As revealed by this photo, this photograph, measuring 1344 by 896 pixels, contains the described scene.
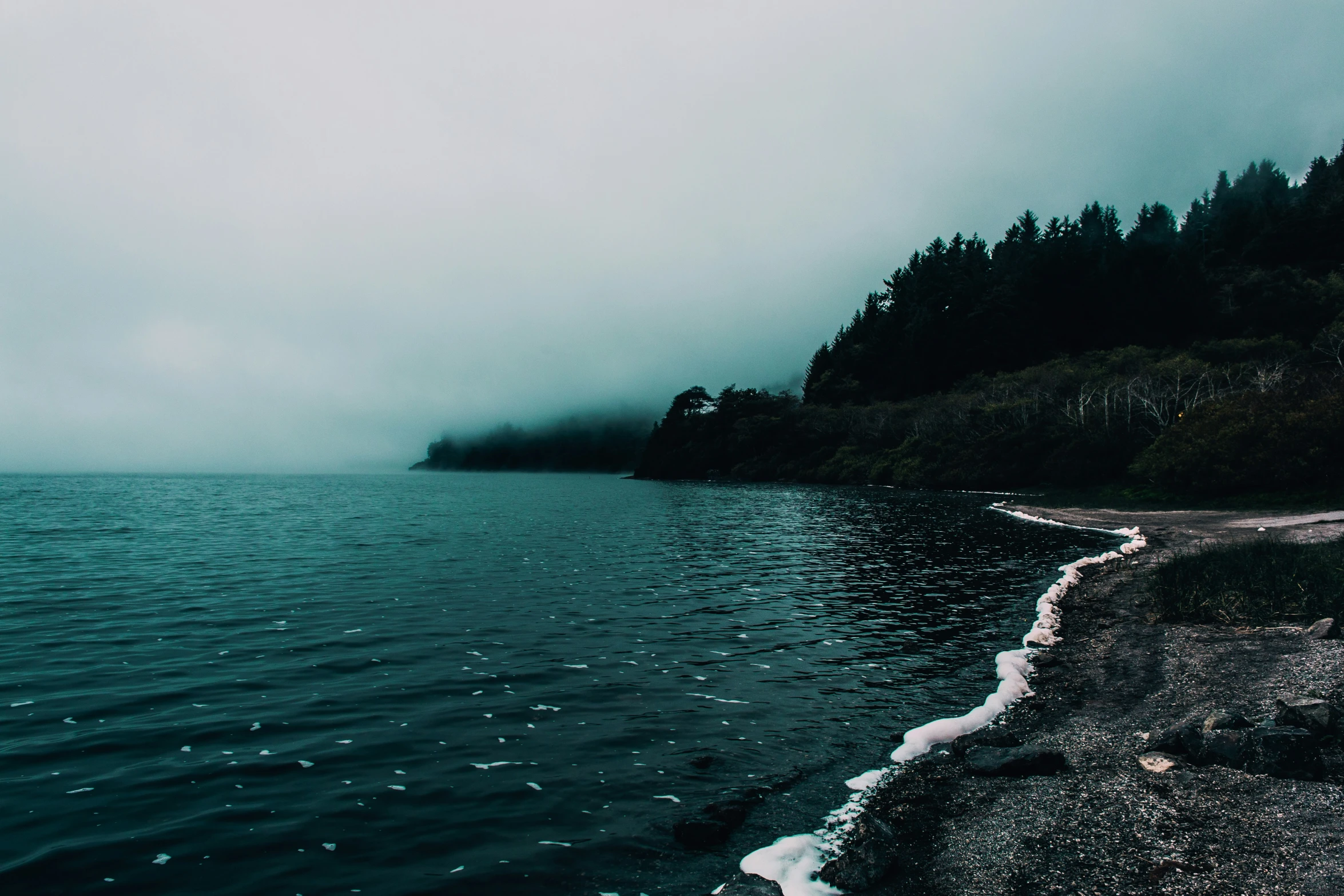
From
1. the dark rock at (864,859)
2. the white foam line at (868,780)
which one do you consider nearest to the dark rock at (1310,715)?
the white foam line at (868,780)

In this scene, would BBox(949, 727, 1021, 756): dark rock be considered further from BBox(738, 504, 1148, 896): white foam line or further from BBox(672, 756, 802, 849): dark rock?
BBox(672, 756, 802, 849): dark rock

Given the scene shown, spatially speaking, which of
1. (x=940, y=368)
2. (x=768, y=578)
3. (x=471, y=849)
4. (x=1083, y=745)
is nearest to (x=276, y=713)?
(x=471, y=849)

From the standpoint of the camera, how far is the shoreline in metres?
6.23

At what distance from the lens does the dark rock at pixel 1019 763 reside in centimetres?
893

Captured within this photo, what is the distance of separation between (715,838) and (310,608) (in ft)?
55.3

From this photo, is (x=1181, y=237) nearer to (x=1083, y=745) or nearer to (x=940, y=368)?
(x=940, y=368)

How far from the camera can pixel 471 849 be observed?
7.72 m

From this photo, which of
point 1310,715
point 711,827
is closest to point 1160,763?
point 1310,715

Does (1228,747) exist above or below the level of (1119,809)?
above

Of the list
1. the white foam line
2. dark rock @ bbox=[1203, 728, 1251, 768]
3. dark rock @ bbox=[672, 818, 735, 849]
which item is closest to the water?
dark rock @ bbox=[672, 818, 735, 849]

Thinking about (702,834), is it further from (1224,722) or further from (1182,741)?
(1224,722)

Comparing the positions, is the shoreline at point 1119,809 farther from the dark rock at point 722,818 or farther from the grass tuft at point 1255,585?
the grass tuft at point 1255,585

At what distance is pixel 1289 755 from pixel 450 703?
496 inches

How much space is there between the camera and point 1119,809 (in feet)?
24.6
